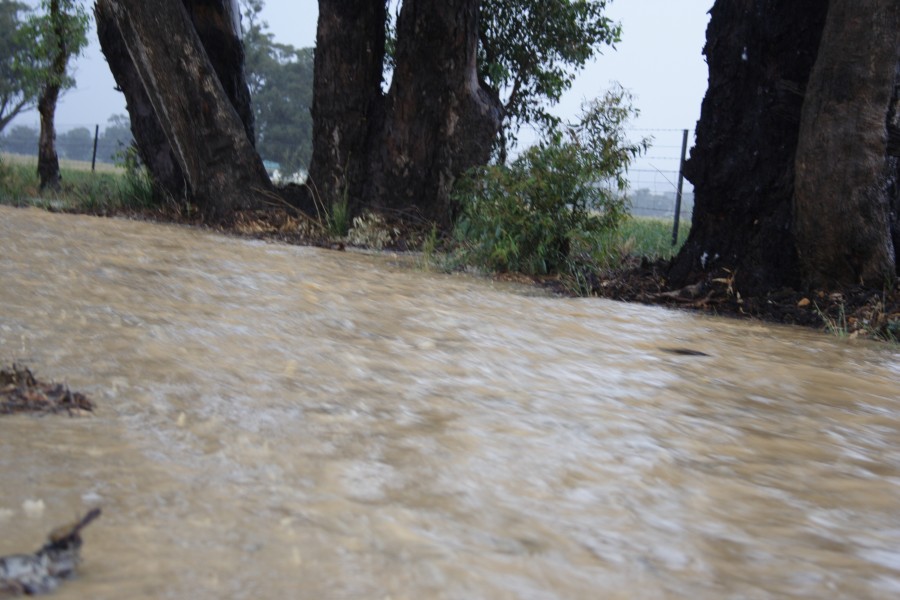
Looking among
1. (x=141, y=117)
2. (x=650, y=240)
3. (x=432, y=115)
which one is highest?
(x=432, y=115)

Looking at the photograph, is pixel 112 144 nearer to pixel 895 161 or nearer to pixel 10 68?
pixel 10 68

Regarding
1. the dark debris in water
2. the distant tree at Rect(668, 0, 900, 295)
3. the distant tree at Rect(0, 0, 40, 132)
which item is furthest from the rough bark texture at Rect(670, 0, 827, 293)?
the distant tree at Rect(0, 0, 40, 132)

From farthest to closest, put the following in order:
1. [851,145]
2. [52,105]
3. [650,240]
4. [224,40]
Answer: [52,105] → [650,240] → [224,40] → [851,145]

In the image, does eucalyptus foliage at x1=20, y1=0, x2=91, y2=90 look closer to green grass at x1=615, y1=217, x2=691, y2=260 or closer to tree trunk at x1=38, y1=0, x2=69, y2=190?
tree trunk at x1=38, y1=0, x2=69, y2=190

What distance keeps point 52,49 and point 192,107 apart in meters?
7.42

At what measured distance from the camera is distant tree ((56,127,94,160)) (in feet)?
128

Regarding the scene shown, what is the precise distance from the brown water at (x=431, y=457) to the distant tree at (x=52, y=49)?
487 inches

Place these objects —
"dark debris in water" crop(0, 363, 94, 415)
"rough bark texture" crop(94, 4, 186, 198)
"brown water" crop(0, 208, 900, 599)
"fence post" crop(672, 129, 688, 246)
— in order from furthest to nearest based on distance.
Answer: "fence post" crop(672, 129, 688, 246) → "rough bark texture" crop(94, 4, 186, 198) → "dark debris in water" crop(0, 363, 94, 415) → "brown water" crop(0, 208, 900, 599)

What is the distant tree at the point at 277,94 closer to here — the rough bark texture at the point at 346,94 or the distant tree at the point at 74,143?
the distant tree at the point at 74,143

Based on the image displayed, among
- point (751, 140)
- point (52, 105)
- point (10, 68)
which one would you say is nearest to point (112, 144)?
point (10, 68)

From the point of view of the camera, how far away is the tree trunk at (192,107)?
32.2 ft

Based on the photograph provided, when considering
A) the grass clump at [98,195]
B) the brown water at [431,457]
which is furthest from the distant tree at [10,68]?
the brown water at [431,457]

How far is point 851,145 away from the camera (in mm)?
5543

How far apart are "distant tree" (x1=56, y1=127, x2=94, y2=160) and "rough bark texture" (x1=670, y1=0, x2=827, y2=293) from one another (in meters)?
34.3
